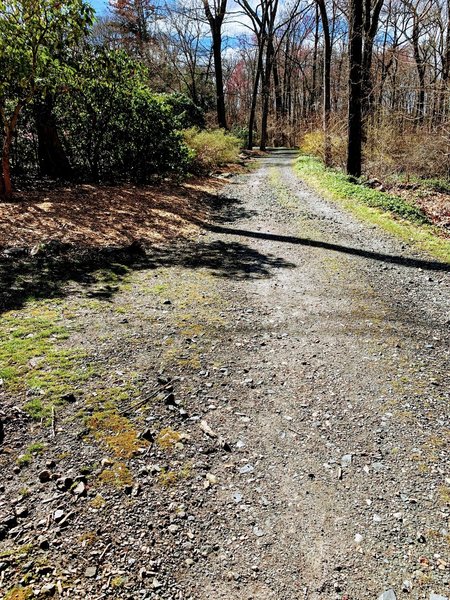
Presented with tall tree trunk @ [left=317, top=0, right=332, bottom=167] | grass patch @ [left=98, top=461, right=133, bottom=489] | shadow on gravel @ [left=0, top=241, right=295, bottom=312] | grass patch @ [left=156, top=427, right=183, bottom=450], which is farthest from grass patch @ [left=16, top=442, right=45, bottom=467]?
tall tree trunk @ [left=317, top=0, right=332, bottom=167]

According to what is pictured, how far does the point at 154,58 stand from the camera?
26906 millimetres

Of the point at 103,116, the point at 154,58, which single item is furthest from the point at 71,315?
the point at 154,58

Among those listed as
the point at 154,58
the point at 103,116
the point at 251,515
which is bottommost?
the point at 251,515

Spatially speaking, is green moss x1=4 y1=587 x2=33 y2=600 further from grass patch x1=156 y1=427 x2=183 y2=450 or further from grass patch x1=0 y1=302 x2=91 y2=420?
grass patch x1=0 y1=302 x2=91 y2=420

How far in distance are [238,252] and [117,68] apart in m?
4.72

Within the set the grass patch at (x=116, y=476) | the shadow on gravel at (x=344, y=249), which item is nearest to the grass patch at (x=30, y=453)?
the grass patch at (x=116, y=476)

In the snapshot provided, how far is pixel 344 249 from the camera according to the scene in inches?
241

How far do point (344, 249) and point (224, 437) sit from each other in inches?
174

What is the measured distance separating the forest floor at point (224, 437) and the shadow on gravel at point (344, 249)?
22.7 inches

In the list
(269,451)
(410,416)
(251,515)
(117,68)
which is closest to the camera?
(251,515)

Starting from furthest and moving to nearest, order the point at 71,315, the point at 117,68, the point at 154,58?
the point at 154,58 < the point at 117,68 < the point at 71,315

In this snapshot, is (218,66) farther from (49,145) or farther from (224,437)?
(224,437)

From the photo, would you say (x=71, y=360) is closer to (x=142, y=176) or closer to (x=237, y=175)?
(x=142, y=176)

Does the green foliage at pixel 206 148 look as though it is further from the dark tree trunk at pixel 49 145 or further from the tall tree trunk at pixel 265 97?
the tall tree trunk at pixel 265 97
